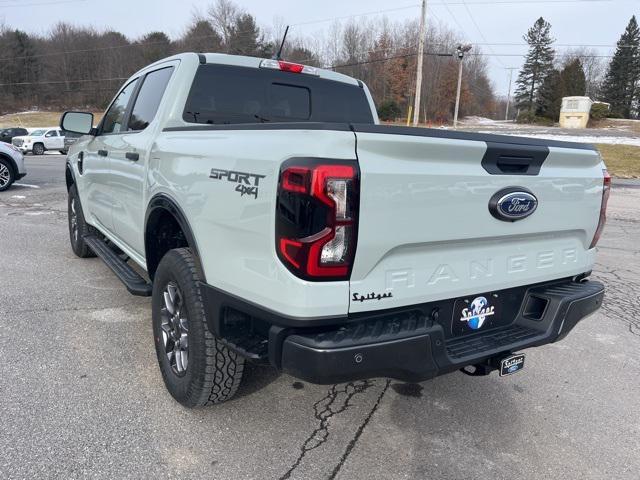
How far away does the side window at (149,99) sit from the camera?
11.6 feet

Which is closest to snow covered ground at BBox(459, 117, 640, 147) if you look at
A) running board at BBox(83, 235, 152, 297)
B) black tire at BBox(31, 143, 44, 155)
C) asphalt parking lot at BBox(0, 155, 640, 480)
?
running board at BBox(83, 235, 152, 297)

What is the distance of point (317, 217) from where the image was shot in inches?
72.8

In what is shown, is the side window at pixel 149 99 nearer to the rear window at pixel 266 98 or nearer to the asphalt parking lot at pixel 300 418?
the rear window at pixel 266 98

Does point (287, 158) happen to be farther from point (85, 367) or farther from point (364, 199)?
point (85, 367)

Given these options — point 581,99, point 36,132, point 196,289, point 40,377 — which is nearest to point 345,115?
point 196,289

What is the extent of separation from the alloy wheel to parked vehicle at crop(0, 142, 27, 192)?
434 inches

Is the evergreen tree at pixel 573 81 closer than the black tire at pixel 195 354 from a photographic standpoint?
No

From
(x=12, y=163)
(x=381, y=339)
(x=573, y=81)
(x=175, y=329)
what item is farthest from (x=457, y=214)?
(x=573, y=81)

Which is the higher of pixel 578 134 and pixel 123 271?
pixel 578 134

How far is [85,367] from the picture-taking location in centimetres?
332

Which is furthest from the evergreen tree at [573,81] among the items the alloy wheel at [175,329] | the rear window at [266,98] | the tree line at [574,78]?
the alloy wheel at [175,329]

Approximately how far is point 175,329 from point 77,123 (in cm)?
313

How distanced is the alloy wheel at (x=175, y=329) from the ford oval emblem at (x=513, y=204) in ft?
5.50

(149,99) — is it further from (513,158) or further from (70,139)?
(70,139)
